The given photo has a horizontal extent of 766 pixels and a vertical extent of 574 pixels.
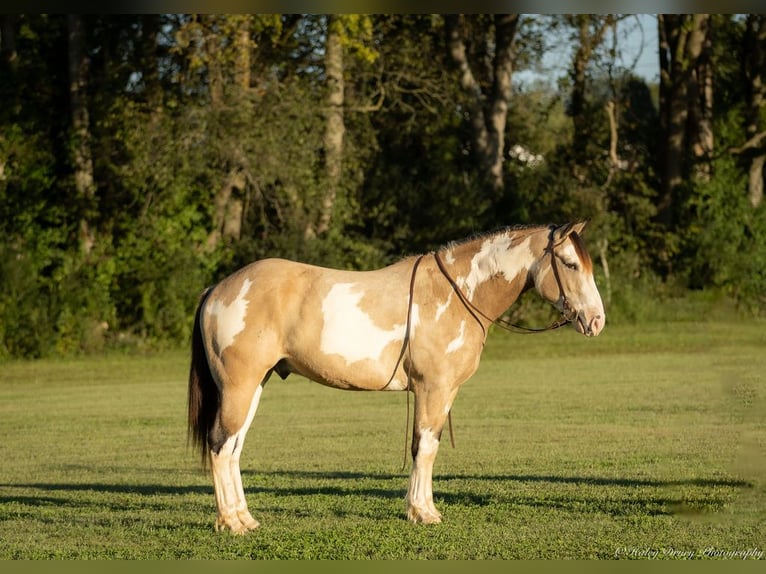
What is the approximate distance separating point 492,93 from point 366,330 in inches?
997

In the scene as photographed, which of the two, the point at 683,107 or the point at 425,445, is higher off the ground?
the point at 683,107

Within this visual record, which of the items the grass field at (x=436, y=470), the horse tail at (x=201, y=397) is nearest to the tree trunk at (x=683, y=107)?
the grass field at (x=436, y=470)

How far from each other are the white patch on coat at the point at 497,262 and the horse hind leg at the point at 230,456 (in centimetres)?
174

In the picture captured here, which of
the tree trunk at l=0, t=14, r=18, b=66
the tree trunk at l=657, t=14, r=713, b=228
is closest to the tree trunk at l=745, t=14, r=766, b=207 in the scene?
the tree trunk at l=657, t=14, r=713, b=228

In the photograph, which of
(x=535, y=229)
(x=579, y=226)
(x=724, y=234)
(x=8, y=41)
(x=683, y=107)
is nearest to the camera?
(x=579, y=226)

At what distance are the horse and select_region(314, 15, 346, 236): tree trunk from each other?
67.7 ft

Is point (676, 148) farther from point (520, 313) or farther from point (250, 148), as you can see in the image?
point (250, 148)

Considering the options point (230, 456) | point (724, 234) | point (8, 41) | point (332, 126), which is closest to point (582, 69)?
point (724, 234)

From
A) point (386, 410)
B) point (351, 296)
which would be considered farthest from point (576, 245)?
point (386, 410)

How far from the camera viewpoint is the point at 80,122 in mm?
28094

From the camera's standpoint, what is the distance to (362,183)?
1254 inches

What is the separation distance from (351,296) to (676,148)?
87.0ft

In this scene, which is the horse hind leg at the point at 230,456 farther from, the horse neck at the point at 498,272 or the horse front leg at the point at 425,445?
the horse neck at the point at 498,272

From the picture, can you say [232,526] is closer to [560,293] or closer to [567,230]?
[560,293]
